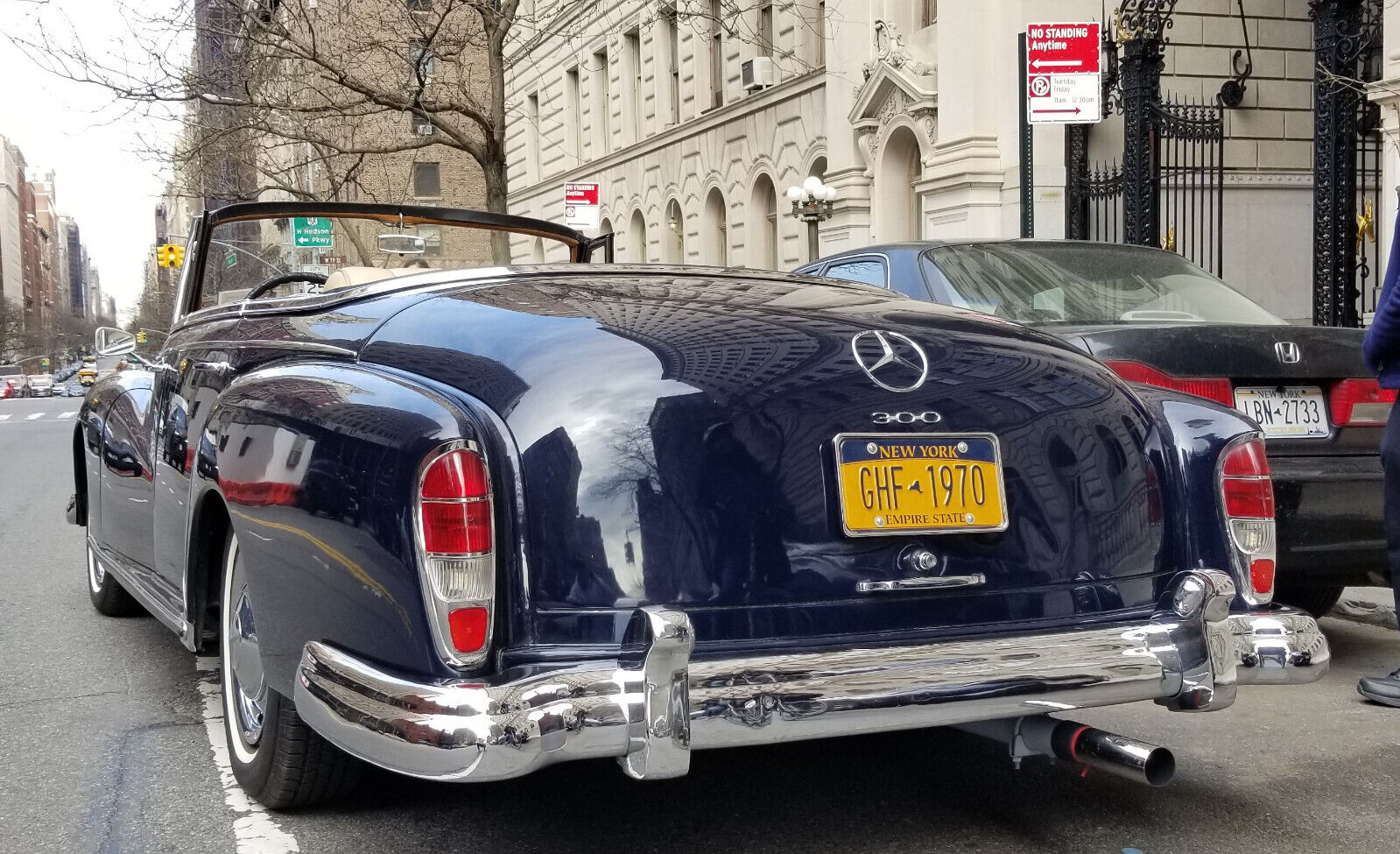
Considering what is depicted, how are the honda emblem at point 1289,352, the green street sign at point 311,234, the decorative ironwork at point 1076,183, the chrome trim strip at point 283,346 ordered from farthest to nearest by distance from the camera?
the decorative ironwork at point 1076,183 → the green street sign at point 311,234 → the honda emblem at point 1289,352 → the chrome trim strip at point 283,346

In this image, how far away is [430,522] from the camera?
8.97 ft

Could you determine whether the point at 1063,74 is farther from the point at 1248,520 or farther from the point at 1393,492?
the point at 1248,520

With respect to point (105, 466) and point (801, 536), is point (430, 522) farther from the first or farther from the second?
point (105, 466)

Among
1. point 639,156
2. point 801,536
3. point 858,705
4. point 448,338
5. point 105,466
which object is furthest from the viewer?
point 639,156

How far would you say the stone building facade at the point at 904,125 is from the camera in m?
17.8

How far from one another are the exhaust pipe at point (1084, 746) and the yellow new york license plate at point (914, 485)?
1.55 ft

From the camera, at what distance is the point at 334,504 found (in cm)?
296

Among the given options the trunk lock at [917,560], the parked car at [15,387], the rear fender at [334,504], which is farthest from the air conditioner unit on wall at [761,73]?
the parked car at [15,387]

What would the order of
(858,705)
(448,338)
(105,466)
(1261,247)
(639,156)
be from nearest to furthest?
(858,705)
(448,338)
(105,466)
(1261,247)
(639,156)

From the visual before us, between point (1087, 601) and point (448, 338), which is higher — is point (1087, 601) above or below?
below

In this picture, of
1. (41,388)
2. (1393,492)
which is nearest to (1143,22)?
(1393,492)

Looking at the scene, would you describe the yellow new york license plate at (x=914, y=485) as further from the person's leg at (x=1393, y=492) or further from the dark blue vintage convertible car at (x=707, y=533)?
the person's leg at (x=1393, y=492)

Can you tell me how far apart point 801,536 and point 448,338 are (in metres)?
0.89

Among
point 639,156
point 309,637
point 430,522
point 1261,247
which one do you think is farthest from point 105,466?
point 639,156
